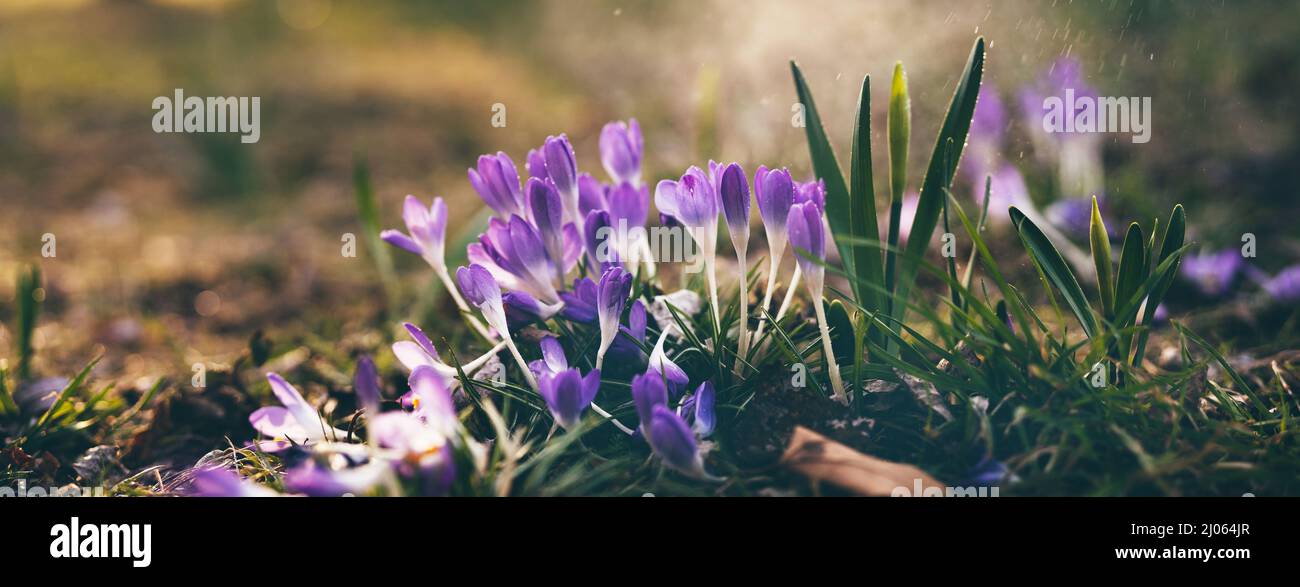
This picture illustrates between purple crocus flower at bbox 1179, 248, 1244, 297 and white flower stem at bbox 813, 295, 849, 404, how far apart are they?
4.26 feet

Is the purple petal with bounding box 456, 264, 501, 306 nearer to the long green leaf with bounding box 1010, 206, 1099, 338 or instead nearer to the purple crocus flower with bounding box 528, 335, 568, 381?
the purple crocus flower with bounding box 528, 335, 568, 381

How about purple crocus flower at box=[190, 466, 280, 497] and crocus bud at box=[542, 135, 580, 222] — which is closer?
purple crocus flower at box=[190, 466, 280, 497]

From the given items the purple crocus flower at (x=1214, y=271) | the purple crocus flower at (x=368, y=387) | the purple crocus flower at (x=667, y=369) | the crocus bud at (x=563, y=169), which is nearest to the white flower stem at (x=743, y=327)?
the purple crocus flower at (x=667, y=369)

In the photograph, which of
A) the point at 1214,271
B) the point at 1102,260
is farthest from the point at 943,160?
the point at 1214,271

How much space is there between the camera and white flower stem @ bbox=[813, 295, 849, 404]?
51.4 inches

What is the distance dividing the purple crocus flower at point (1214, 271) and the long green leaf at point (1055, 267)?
999 millimetres

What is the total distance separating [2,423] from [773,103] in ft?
9.84

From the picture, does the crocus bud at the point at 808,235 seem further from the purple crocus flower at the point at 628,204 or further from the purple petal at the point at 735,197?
the purple crocus flower at the point at 628,204

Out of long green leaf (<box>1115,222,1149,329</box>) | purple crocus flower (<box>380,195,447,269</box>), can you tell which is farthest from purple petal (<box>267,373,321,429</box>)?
long green leaf (<box>1115,222,1149,329</box>)

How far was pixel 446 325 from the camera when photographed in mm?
2314
